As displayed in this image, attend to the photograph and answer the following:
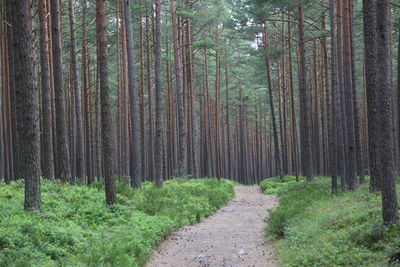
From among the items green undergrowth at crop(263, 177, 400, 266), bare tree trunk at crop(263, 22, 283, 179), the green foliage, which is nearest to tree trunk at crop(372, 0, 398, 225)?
green undergrowth at crop(263, 177, 400, 266)

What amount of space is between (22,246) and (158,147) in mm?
10978

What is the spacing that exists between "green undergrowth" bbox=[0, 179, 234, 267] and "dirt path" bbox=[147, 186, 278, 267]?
0.38 metres

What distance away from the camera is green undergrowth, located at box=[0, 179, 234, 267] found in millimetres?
7207

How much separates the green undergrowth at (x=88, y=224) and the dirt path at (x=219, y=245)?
375 mm

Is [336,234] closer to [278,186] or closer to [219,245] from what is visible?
[219,245]

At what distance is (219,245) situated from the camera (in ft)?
34.7

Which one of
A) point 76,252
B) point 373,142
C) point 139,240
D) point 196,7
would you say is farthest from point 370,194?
point 196,7

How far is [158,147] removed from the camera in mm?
18078

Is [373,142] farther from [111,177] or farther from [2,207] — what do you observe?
[2,207]

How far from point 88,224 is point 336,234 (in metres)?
5.88

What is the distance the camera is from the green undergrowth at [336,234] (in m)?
7.30

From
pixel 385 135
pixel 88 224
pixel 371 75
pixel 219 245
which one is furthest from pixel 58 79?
pixel 385 135

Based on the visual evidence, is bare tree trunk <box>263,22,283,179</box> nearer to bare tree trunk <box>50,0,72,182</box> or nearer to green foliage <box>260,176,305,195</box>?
green foliage <box>260,176,305,195</box>

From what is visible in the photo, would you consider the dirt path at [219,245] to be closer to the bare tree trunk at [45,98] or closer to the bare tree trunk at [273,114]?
the bare tree trunk at [45,98]
